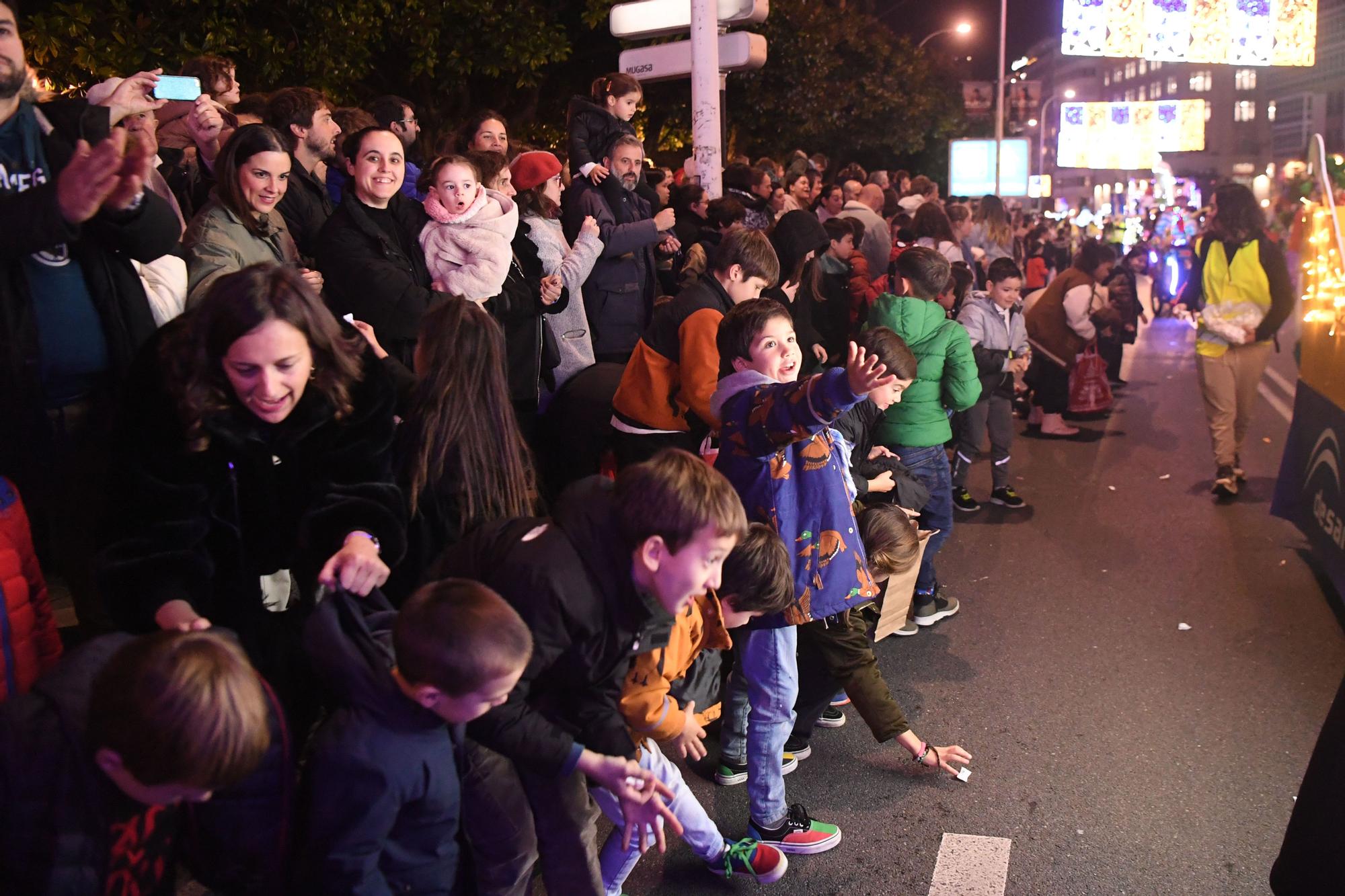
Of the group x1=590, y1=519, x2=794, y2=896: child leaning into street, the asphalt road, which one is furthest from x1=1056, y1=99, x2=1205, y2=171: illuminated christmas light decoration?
x1=590, y1=519, x2=794, y2=896: child leaning into street

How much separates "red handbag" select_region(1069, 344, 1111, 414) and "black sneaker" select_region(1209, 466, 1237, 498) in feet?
8.38

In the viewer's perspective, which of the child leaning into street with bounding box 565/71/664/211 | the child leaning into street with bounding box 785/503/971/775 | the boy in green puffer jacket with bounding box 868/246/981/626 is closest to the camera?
the child leaning into street with bounding box 785/503/971/775

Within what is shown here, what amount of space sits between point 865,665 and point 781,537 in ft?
2.05

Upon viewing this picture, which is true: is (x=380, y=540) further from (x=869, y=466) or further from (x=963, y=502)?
(x=963, y=502)

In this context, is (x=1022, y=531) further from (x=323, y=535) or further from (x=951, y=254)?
(x=323, y=535)

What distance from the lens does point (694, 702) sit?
11.4 feet

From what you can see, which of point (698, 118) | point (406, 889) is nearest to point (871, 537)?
point (406, 889)

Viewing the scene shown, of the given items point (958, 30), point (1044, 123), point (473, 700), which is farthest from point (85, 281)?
point (1044, 123)

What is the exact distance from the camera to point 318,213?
16.6 feet

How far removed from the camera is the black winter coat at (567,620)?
2641 millimetres

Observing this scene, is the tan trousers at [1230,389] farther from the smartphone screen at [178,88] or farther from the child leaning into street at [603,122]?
the smartphone screen at [178,88]

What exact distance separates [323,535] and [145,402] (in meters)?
0.55

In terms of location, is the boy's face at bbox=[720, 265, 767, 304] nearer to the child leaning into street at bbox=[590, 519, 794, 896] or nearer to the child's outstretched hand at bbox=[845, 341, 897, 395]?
the child leaning into street at bbox=[590, 519, 794, 896]

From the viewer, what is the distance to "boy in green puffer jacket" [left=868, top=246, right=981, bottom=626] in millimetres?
5805
